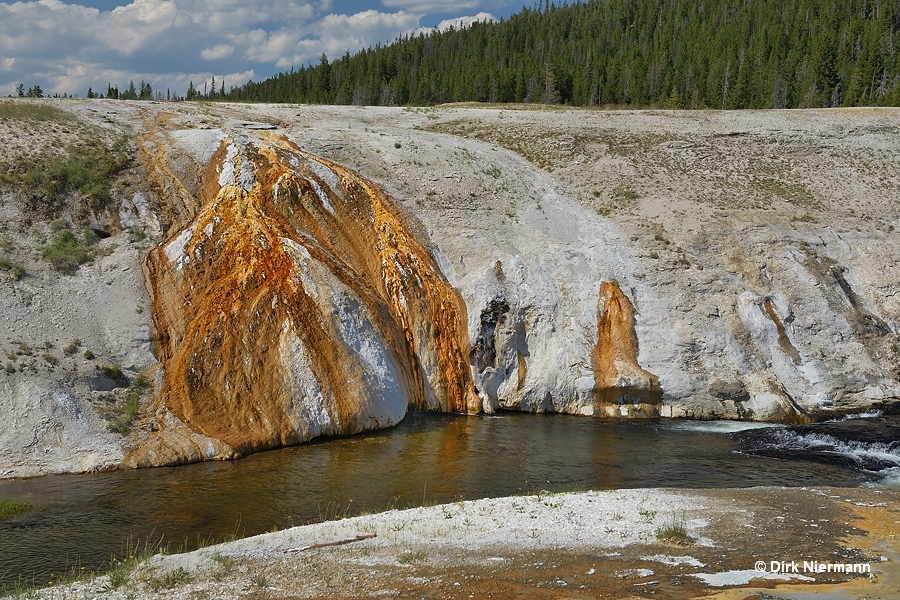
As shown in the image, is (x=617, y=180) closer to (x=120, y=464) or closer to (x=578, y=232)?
(x=578, y=232)

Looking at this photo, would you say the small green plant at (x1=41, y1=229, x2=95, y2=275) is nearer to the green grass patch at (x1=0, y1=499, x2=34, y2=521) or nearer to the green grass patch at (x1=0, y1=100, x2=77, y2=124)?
the green grass patch at (x1=0, y1=100, x2=77, y2=124)

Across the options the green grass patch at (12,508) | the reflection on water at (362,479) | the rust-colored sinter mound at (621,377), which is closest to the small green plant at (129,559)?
the reflection on water at (362,479)

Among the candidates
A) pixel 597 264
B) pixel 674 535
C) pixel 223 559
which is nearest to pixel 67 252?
pixel 223 559

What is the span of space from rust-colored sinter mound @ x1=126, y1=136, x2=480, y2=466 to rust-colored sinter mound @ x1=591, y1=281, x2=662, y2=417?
4.53 meters

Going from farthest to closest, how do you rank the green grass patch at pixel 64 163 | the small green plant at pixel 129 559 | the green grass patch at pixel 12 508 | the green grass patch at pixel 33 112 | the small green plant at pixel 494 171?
1. the small green plant at pixel 494 171
2. the green grass patch at pixel 33 112
3. the green grass patch at pixel 64 163
4. the green grass patch at pixel 12 508
5. the small green plant at pixel 129 559

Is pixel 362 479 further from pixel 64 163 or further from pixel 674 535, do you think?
pixel 64 163

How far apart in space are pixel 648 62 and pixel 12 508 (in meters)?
95.1

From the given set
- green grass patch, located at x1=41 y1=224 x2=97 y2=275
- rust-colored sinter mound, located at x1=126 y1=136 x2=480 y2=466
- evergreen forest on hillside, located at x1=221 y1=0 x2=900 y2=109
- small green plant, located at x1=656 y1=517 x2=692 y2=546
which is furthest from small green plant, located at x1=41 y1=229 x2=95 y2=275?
evergreen forest on hillside, located at x1=221 y1=0 x2=900 y2=109

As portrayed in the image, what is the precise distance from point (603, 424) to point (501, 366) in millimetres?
4179

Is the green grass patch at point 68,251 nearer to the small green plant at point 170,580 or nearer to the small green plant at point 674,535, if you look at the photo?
the small green plant at point 170,580

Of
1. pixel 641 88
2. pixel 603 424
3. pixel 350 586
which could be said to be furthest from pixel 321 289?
pixel 641 88

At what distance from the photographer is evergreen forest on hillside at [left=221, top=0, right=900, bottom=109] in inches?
3164

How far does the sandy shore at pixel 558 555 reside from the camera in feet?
33.4

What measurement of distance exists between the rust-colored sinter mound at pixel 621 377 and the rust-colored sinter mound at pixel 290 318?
14.9 feet
